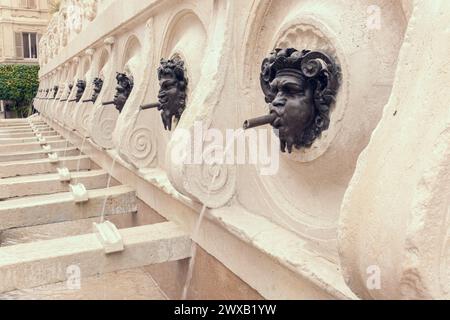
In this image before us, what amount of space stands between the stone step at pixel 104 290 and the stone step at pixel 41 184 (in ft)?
2.71

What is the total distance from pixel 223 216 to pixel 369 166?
45.9 inches

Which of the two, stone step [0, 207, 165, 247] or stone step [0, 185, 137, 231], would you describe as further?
stone step [0, 207, 165, 247]

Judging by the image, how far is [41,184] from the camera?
13.9 ft

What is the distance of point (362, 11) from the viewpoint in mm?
1609

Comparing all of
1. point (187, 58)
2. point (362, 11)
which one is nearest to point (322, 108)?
point (362, 11)

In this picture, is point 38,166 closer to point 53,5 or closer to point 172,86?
point 172,86

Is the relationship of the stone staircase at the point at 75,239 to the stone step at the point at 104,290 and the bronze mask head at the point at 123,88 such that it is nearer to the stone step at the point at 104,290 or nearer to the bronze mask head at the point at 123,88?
the stone step at the point at 104,290

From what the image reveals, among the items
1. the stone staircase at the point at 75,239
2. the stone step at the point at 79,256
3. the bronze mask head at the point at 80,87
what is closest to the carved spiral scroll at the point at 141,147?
the stone staircase at the point at 75,239

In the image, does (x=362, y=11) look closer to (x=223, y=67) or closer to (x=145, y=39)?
(x=223, y=67)

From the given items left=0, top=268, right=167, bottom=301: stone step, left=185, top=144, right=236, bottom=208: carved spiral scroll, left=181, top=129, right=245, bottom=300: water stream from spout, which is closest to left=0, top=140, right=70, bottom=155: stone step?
left=0, top=268, right=167, bottom=301: stone step

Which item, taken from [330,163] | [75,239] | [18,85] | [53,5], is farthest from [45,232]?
[53,5]

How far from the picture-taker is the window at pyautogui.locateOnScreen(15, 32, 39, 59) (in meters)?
29.2

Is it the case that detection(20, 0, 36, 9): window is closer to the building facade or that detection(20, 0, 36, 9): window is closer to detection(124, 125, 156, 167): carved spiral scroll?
the building facade

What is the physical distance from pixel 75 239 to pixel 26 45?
30.4 meters
